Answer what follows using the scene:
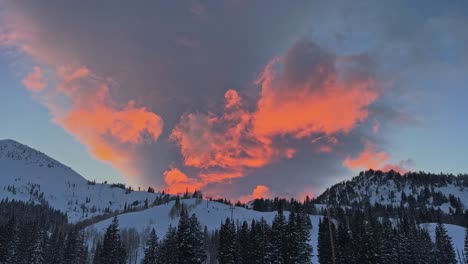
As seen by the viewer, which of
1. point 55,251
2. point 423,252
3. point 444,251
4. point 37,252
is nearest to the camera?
point 423,252

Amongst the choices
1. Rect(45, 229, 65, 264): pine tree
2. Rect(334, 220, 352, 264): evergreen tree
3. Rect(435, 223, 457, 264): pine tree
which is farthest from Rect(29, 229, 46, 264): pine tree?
Rect(435, 223, 457, 264): pine tree

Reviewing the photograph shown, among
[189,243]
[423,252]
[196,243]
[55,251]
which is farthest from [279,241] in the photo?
[55,251]

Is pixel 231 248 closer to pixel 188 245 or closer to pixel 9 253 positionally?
pixel 188 245

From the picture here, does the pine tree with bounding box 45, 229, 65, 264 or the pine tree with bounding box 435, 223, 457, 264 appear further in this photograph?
the pine tree with bounding box 45, 229, 65, 264

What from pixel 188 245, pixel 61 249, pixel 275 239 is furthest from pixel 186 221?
pixel 61 249

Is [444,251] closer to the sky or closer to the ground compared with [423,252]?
closer to the sky

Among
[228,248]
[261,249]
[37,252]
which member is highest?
[261,249]

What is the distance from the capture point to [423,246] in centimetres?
10912

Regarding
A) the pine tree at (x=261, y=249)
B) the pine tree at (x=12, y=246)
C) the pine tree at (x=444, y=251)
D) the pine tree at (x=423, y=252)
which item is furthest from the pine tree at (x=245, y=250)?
the pine tree at (x=444, y=251)

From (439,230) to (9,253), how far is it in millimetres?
117040

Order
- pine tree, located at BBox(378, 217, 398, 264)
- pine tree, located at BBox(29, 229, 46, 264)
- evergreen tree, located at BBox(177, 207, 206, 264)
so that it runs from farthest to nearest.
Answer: pine tree, located at BBox(29, 229, 46, 264) < pine tree, located at BBox(378, 217, 398, 264) < evergreen tree, located at BBox(177, 207, 206, 264)

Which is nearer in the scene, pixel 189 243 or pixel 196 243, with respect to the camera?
pixel 189 243

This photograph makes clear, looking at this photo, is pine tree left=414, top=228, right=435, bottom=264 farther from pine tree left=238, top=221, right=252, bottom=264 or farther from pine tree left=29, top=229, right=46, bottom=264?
pine tree left=29, top=229, right=46, bottom=264

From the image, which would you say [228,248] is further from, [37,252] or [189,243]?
[37,252]
